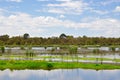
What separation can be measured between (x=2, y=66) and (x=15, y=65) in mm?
2102

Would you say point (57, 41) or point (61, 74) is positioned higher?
point (57, 41)

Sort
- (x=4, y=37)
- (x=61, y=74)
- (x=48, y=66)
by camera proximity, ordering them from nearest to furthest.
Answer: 1. (x=61, y=74)
2. (x=48, y=66)
3. (x=4, y=37)

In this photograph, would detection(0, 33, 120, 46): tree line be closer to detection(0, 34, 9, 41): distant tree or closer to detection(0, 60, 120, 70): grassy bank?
detection(0, 34, 9, 41): distant tree

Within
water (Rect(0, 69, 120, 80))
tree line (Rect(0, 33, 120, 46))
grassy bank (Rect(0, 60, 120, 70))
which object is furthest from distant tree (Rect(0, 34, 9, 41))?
water (Rect(0, 69, 120, 80))

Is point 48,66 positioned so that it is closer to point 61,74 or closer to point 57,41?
point 61,74

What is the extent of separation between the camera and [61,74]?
46062 millimetres

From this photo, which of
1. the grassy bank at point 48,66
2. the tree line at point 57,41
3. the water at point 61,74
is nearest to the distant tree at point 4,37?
the tree line at point 57,41

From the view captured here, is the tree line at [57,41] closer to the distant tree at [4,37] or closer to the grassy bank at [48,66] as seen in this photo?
the distant tree at [4,37]

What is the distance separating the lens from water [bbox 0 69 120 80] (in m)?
43.4

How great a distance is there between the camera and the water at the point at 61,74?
43406 millimetres

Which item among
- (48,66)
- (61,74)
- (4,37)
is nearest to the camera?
(61,74)

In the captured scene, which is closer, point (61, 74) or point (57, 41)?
point (61, 74)

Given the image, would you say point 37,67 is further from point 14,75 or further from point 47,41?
point 47,41

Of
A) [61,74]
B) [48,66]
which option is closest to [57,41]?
[48,66]
